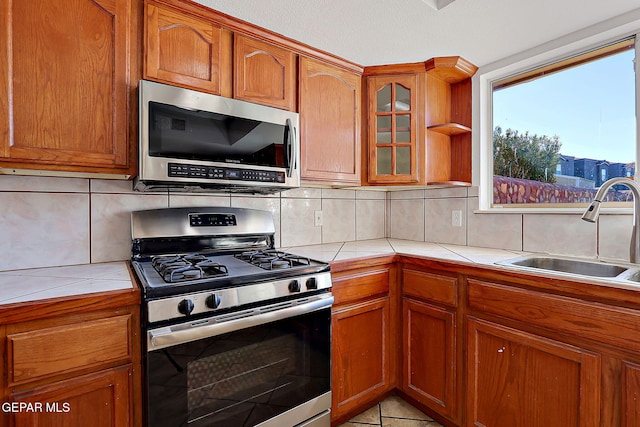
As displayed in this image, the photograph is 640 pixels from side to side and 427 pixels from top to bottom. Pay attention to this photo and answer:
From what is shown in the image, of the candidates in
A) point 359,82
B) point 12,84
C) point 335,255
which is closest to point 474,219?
point 335,255

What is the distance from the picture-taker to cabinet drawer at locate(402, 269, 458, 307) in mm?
1555

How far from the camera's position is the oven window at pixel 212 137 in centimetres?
132

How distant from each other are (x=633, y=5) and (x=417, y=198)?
147cm

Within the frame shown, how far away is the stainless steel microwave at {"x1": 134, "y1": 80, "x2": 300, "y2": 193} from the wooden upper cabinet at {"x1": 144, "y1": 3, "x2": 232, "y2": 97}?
0.12 meters

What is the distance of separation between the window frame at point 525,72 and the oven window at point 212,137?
1.37 m

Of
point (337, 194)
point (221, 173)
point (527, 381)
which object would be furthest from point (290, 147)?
point (527, 381)

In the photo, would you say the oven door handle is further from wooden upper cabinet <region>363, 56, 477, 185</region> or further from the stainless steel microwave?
wooden upper cabinet <region>363, 56, 477, 185</region>

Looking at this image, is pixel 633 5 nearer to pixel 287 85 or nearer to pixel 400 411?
pixel 287 85

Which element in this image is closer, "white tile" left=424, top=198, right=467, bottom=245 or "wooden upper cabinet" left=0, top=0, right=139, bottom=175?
"wooden upper cabinet" left=0, top=0, right=139, bottom=175

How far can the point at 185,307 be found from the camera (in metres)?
1.07

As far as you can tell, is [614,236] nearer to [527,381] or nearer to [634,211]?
[634,211]

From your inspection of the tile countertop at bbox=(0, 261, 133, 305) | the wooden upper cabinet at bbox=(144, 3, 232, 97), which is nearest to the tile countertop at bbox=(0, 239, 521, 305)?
the tile countertop at bbox=(0, 261, 133, 305)

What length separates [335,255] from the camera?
175cm

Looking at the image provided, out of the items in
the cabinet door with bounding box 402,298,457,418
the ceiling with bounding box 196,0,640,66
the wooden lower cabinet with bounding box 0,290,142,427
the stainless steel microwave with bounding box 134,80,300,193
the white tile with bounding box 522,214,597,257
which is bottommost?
the cabinet door with bounding box 402,298,457,418
